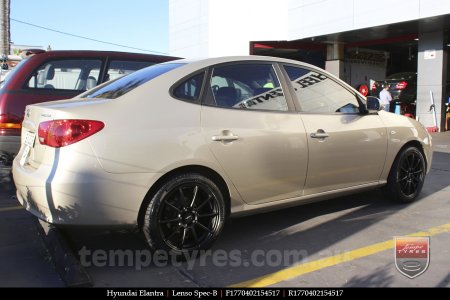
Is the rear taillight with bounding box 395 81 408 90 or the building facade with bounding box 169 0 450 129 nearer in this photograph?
the building facade with bounding box 169 0 450 129

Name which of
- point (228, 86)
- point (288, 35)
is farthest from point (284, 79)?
point (288, 35)

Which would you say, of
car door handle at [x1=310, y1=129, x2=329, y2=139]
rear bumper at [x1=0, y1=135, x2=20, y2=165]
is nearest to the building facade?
car door handle at [x1=310, y1=129, x2=329, y2=139]

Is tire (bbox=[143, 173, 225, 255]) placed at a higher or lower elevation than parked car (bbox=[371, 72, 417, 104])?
lower

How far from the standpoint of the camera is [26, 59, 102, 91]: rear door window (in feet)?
19.1

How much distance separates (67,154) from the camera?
3.34m

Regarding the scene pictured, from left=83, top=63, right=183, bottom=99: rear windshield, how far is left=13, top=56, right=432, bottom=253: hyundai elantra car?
0.02 meters

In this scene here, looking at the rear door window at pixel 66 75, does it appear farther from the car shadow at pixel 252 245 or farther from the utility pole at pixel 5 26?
the utility pole at pixel 5 26

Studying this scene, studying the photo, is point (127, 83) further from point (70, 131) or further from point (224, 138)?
point (224, 138)

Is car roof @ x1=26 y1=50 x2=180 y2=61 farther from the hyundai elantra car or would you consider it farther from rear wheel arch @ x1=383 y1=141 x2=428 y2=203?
rear wheel arch @ x1=383 y1=141 x2=428 y2=203

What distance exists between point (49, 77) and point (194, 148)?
310cm

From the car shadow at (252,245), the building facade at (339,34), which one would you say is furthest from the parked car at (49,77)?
the building facade at (339,34)

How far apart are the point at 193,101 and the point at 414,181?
3.13m

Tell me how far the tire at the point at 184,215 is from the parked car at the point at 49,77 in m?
2.56

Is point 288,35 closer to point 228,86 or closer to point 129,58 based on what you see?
point 129,58
